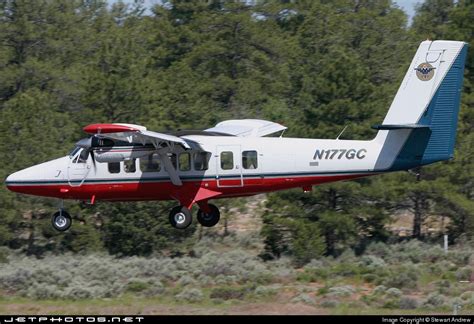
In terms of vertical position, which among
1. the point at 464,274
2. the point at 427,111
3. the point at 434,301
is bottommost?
the point at 464,274

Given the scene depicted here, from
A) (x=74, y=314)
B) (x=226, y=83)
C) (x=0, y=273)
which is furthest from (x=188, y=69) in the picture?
(x=74, y=314)

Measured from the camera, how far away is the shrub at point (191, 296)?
34.4 metres

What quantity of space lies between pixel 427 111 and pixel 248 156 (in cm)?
524

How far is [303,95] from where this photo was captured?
4750cm

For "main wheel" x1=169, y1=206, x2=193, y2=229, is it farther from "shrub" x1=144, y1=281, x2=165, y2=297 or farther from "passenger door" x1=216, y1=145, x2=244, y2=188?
"shrub" x1=144, y1=281, x2=165, y2=297

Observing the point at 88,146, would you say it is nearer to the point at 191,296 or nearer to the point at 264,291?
the point at 191,296

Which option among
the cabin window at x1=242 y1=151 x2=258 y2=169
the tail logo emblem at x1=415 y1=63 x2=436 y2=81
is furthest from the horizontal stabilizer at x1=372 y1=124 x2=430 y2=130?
the cabin window at x1=242 y1=151 x2=258 y2=169

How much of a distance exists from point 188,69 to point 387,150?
2835 cm

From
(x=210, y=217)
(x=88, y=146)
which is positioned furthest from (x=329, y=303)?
(x=88, y=146)

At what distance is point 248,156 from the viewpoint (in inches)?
1244

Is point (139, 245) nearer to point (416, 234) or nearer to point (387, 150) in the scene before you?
point (416, 234)

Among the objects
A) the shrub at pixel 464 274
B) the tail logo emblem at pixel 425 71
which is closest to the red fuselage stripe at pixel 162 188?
the tail logo emblem at pixel 425 71

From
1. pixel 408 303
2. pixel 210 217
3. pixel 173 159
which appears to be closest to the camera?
pixel 173 159

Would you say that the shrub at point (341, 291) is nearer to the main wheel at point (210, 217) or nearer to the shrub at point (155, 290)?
the main wheel at point (210, 217)
